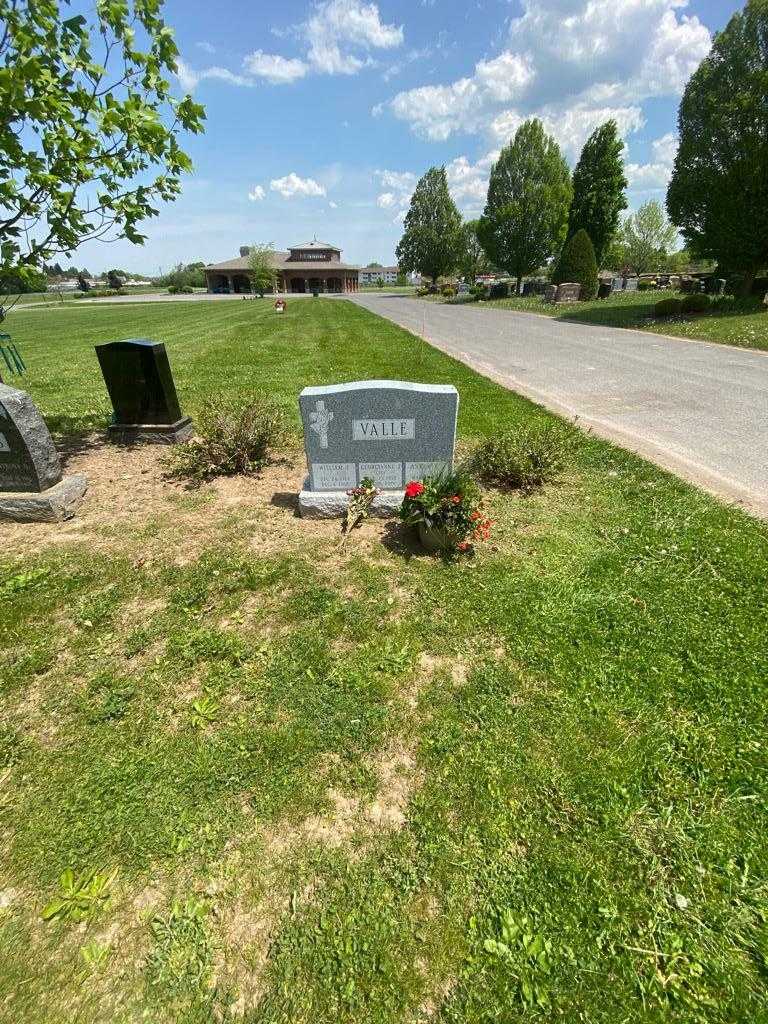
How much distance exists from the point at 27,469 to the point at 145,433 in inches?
83.3

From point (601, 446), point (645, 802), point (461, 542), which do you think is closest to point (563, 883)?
point (645, 802)

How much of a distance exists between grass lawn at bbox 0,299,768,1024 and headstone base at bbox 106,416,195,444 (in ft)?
8.32

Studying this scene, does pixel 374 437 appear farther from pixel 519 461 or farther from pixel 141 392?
pixel 141 392

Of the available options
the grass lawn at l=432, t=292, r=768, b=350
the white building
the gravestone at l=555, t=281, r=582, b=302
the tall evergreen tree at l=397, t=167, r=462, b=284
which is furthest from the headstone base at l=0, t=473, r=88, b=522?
the white building

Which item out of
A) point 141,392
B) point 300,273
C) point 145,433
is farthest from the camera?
point 300,273

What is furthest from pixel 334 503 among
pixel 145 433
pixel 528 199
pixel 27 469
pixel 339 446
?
pixel 528 199

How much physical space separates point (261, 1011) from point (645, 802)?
1.82 meters

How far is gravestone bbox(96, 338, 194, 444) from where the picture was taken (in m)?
6.16

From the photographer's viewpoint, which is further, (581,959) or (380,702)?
(380,702)

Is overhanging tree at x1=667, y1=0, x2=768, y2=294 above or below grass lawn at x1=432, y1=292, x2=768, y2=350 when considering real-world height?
above

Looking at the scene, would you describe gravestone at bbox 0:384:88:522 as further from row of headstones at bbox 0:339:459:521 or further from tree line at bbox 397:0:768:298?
tree line at bbox 397:0:768:298

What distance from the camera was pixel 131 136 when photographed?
4766mm

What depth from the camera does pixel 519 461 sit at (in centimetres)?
537

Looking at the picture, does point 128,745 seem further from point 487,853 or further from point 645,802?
point 645,802
